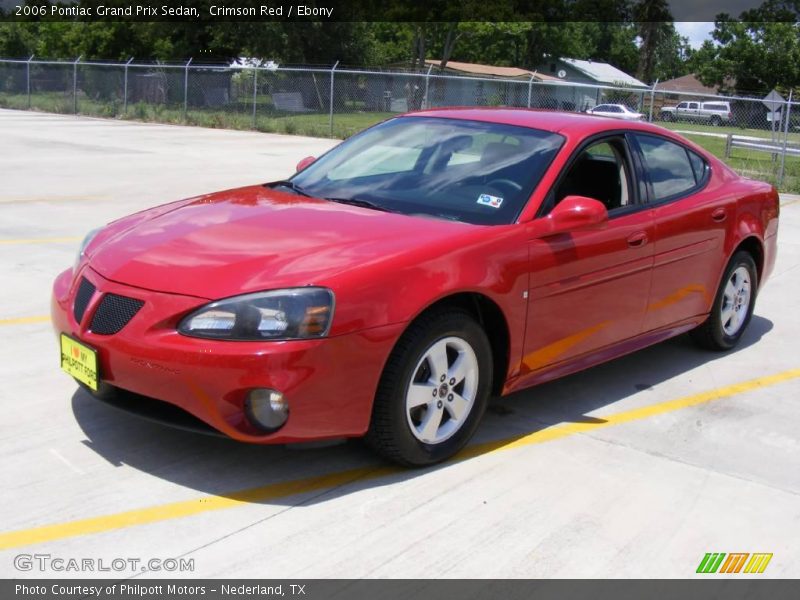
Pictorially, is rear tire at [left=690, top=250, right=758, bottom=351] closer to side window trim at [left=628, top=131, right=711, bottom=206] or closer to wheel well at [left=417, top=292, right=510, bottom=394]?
side window trim at [left=628, top=131, right=711, bottom=206]

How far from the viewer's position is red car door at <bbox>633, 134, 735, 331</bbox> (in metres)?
5.45

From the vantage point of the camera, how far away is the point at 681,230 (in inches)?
219

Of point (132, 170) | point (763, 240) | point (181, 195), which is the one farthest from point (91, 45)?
point (763, 240)

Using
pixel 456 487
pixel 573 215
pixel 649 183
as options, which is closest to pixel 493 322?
pixel 573 215

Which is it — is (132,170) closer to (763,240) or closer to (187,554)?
(763,240)

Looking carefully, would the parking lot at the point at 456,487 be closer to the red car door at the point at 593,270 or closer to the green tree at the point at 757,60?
the red car door at the point at 593,270

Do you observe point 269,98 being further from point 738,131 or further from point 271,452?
point 271,452

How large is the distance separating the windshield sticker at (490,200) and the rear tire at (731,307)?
6.84ft

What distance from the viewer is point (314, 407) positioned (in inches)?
149

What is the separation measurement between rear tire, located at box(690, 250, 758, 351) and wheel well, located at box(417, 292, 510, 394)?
7.05 feet


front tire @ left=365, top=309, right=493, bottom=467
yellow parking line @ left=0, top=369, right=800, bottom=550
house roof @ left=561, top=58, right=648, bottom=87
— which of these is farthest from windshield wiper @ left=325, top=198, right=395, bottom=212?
house roof @ left=561, top=58, right=648, bottom=87

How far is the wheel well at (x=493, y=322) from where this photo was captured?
4375 millimetres

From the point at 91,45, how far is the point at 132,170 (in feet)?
116
